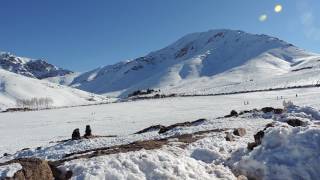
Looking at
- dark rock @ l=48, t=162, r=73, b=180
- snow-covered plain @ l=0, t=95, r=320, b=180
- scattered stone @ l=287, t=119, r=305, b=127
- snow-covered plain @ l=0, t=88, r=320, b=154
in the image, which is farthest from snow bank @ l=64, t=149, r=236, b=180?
snow-covered plain @ l=0, t=88, r=320, b=154

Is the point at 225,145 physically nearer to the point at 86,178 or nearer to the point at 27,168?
the point at 86,178

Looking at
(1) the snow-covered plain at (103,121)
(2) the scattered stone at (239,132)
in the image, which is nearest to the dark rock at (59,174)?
(2) the scattered stone at (239,132)

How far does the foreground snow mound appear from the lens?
17.8 meters

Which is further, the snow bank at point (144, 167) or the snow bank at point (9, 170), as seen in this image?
the snow bank at point (144, 167)

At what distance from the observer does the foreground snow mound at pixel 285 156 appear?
17.8m

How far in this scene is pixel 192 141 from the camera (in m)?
22.5

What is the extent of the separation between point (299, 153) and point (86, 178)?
7.93 metres

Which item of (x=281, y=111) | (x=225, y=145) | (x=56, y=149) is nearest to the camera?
(x=225, y=145)

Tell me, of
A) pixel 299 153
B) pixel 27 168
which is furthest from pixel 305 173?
pixel 27 168

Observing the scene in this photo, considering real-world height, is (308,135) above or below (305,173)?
above

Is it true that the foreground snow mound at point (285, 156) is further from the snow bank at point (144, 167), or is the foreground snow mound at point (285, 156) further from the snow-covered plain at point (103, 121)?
the snow-covered plain at point (103, 121)

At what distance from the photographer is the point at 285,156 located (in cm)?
1842

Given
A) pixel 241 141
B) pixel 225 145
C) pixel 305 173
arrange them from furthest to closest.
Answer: pixel 241 141 → pixel 225 145 → pixel 305 173

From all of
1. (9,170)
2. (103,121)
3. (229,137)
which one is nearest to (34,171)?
(9,170)
